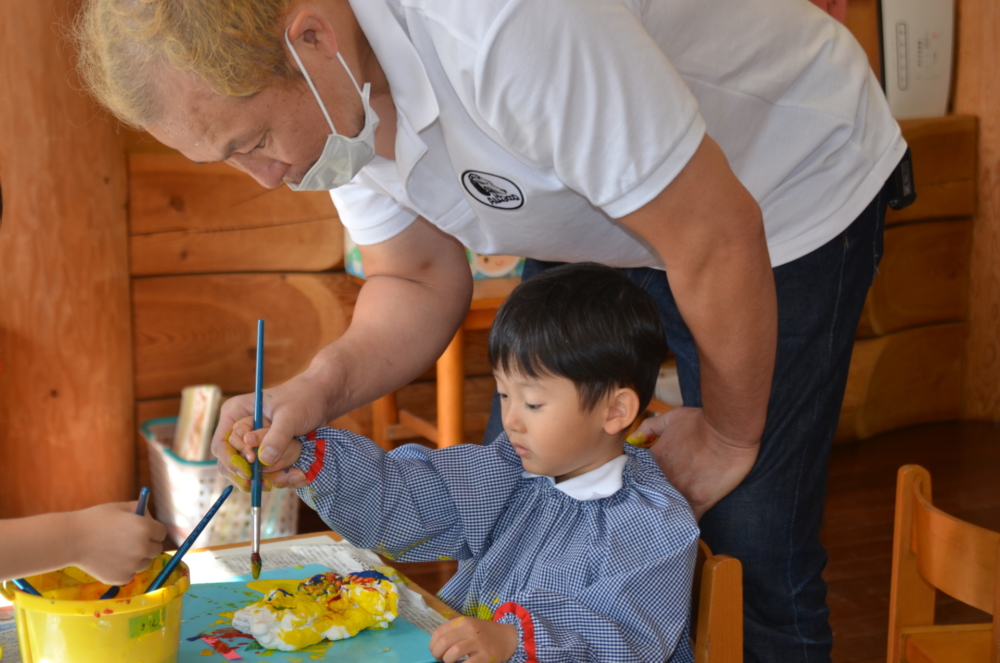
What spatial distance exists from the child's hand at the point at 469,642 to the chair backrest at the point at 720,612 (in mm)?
206

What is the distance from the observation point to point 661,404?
238 cm

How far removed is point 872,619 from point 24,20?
212 centimetres

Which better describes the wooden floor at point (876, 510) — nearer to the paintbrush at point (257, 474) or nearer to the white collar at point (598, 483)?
the white collar at point (598, 483)

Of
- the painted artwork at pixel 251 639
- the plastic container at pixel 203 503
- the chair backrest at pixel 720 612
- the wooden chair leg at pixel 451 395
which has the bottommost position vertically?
the plastic container at pixel 203 503

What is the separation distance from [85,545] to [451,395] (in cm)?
147

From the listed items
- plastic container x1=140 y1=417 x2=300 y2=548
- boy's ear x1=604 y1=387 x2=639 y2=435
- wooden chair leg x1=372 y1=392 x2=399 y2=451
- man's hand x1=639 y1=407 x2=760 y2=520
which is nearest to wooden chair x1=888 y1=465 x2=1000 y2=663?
man's hand x1=639 y1=407 x2=760 y2=520

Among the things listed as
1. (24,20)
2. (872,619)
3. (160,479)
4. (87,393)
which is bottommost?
(872,619)

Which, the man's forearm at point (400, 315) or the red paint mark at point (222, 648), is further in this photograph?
the man's forearm at point (400, 315)

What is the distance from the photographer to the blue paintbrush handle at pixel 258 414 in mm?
984

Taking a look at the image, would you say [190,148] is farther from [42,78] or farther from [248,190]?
[248,190]

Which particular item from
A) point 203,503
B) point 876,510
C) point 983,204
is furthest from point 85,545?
point 983,204

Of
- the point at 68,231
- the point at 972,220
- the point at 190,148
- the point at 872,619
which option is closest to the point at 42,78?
the point at 68,231

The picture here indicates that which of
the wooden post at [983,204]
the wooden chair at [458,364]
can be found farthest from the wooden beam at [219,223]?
the wooden post at [983,204]

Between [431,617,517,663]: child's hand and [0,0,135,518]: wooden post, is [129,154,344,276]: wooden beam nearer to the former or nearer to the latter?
[0,0,135,518]: wooden post
